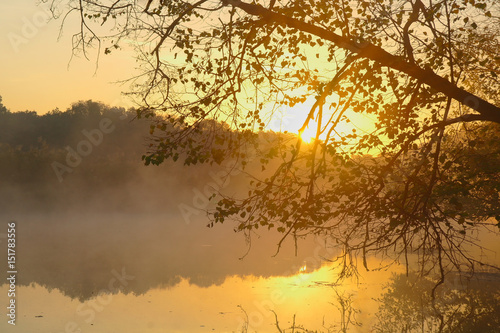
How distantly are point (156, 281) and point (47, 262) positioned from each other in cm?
706

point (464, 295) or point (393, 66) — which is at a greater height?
point (393, 66)

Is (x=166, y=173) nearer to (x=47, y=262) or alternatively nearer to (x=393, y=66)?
(x=47, y=262)

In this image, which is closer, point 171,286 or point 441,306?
point 441,306

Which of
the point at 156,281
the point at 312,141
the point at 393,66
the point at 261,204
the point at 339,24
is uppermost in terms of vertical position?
the point at 339,24

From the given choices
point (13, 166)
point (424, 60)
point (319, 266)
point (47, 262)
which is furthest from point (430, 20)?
point (13, 166)

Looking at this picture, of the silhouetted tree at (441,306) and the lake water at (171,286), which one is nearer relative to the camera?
the silhouetted tree at (441,306)

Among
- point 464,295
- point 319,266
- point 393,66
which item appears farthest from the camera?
point 319,266

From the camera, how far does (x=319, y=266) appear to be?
85.5ft

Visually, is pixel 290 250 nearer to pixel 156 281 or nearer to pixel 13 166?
pixel 156 281

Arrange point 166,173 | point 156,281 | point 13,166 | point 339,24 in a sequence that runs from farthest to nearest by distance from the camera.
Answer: point 166,173, point 13,166, point 156,281, point 339,24

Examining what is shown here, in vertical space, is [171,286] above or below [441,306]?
below

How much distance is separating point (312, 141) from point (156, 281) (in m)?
14.6

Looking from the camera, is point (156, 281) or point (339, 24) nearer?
point (339, 24)

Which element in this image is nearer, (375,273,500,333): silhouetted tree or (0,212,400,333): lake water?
(375,273,500,333): silhouetted tree
